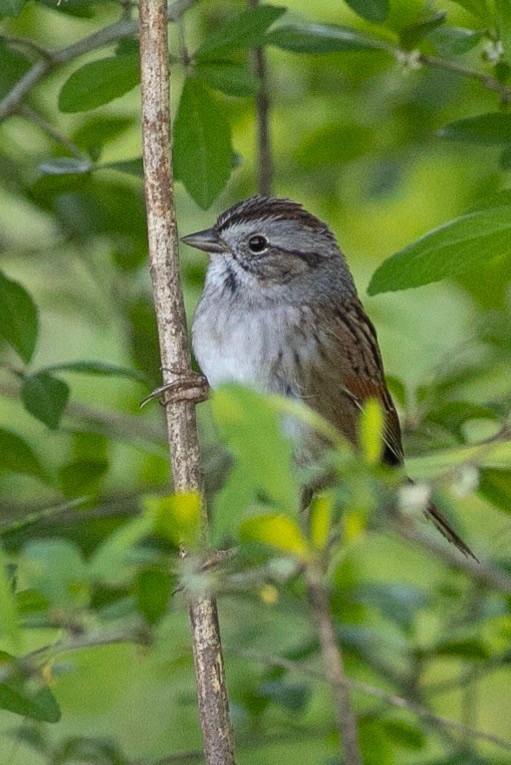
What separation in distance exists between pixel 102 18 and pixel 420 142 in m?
1.08

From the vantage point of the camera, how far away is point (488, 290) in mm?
4137

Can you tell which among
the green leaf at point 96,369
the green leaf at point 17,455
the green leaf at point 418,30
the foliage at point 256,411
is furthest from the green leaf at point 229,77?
the green leaf at point 17,455

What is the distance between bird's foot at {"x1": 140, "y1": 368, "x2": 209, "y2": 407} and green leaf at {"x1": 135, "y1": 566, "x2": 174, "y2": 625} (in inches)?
17.3

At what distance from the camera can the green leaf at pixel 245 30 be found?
2.48m

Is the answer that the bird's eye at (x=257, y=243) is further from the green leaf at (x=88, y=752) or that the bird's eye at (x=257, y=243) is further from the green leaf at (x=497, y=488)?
the green leaf at (x=88, y=752)

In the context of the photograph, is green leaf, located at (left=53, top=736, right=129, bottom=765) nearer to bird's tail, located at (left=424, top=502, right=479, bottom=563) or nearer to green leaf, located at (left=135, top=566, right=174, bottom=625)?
green leaf, located at (left=135, top=566, right=174, bottom=625)

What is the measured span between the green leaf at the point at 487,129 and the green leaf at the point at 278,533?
1.47 m

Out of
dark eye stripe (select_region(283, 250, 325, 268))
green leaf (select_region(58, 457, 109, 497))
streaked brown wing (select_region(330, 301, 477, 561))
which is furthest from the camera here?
dark eye stripe (select_region(283, 250, 325, 268))

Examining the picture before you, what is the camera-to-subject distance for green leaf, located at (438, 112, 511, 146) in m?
2.70

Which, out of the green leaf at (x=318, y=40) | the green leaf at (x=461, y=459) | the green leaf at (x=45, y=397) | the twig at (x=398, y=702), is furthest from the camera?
the green leaf at (x=45, y=397)

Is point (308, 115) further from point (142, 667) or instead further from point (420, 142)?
point (142, 667)

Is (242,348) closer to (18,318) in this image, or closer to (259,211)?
(259,211)

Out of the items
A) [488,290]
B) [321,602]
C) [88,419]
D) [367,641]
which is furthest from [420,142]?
[321,602]

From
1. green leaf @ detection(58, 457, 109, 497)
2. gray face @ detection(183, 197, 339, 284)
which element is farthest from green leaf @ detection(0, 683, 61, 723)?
gray face @ detection(183, 197, 339, 284)
